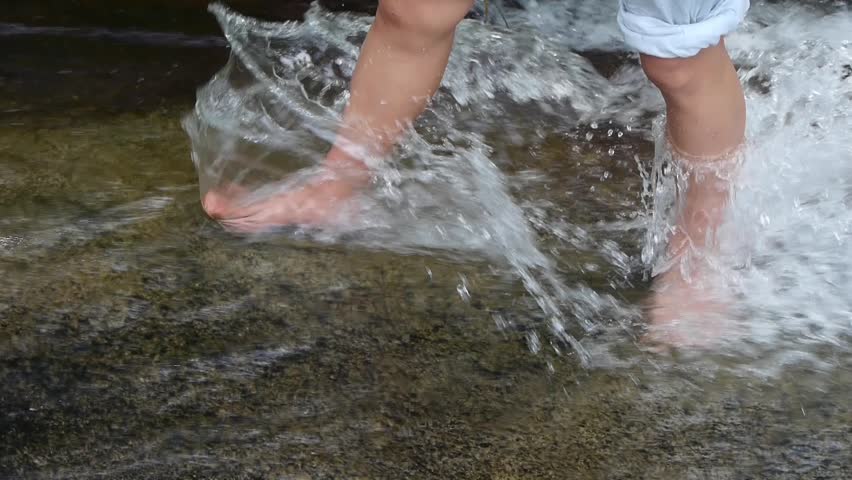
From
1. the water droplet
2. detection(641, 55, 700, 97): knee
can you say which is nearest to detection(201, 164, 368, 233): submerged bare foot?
the water droplet

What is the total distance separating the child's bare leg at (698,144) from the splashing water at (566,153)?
51 millimetres

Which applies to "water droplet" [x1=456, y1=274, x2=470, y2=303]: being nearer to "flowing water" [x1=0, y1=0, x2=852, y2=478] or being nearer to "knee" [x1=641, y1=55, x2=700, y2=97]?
"flowing water" [x1=0, y1=0, x2=852, y2=478]

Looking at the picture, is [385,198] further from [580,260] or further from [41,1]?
[41,1]

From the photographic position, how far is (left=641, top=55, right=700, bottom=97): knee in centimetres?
158

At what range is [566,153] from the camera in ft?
7.21

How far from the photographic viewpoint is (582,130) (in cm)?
233

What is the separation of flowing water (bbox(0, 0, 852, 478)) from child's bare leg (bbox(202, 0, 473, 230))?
0.05 meters

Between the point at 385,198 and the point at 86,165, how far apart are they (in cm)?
57

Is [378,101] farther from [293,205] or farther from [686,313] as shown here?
[686,313]

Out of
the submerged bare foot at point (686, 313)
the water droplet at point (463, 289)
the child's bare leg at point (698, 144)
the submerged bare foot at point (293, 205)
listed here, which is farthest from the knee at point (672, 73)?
the submerged bare foot at point (293, 205)

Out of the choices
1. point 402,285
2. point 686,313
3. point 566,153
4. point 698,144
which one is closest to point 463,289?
point 402,285

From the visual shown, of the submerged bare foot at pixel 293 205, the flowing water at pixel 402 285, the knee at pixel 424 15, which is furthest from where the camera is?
the submerged bare foot at pixel 293 205

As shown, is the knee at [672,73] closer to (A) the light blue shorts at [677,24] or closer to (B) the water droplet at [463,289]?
(A) the light blue shorts at [677,24]

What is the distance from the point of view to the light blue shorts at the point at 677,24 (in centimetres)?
152
